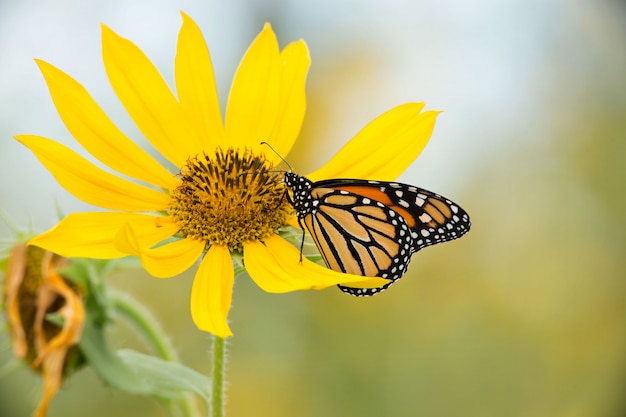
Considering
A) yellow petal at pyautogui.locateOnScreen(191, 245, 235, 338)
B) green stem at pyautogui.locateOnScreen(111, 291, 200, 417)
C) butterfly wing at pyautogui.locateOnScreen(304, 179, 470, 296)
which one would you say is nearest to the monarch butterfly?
butterfly wing at pyautogui.locateOnScreen(304, 179, 470, 296)

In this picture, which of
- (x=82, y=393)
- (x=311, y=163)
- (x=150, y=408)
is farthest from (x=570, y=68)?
(x=82, y=393)

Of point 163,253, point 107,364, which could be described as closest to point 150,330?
point 107,364

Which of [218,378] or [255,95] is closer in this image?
[218,378]

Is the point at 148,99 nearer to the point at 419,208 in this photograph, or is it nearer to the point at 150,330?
the point at 150,330

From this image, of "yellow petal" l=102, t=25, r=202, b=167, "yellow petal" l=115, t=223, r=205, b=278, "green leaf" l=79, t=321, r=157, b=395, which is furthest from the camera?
Answer: "yellow petal" l=102, t=25, r=202, b=167

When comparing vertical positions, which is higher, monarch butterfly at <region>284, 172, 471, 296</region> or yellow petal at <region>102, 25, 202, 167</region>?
yellow petal at <region>102, 25, 202, 167</region>

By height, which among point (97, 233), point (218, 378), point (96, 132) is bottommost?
point (218, 378)

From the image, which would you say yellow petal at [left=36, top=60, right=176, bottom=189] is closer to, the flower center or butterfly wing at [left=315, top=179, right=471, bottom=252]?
the flower center
